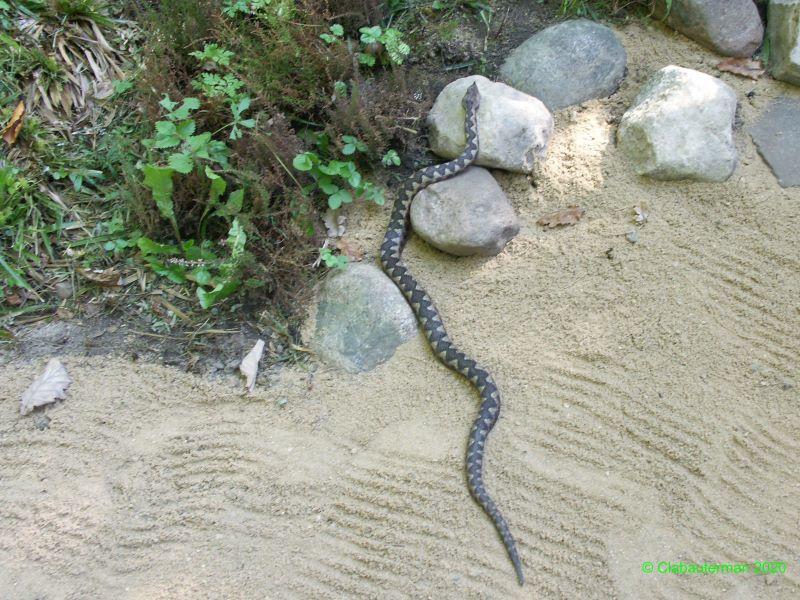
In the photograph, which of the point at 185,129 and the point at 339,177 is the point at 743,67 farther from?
the point at 185,129

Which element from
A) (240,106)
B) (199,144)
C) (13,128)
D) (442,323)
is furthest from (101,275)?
(442,323)

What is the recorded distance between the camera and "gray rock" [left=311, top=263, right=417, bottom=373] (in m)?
4.62

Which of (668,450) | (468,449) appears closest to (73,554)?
(468,449)

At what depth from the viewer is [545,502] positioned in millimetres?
3914

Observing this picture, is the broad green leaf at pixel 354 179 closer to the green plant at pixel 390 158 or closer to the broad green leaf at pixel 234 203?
the green plant at pixel 390 158

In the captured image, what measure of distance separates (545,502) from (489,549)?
453 millimetres

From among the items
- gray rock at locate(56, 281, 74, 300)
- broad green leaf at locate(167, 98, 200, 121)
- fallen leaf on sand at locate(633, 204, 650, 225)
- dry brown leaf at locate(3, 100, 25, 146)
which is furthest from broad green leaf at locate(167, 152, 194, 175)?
fallen leaf on sand at locate(633, 204, 650, 225)

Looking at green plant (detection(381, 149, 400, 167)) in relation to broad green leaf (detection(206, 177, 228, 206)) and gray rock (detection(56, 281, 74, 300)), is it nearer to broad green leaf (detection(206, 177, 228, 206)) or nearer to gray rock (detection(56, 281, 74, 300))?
broad green leaf (detection(206, 177, 228, 206))

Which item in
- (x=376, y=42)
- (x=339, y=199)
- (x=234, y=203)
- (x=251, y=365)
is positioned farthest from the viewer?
(x=376, y=42)

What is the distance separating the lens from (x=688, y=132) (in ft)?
16.1

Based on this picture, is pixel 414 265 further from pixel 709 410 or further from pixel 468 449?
pixel 709 410

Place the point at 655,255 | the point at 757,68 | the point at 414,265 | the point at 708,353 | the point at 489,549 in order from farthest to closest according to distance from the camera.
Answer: the point at 757,68 < the point at 414,265 < the point at 655,255 < the point at 708,353 < the point at 489,549

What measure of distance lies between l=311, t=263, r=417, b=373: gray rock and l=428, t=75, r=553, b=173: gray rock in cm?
127

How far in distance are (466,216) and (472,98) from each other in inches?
38.3
